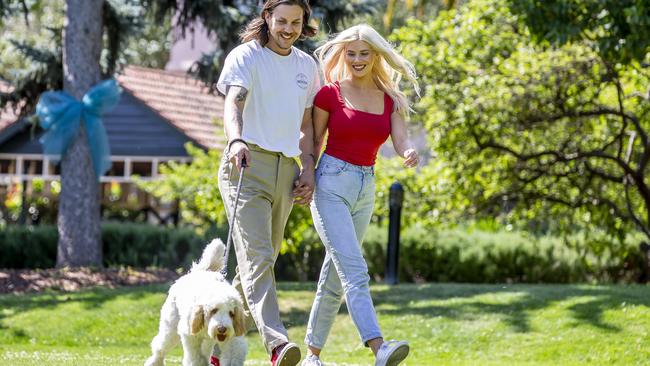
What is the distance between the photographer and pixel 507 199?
1589 centimetres

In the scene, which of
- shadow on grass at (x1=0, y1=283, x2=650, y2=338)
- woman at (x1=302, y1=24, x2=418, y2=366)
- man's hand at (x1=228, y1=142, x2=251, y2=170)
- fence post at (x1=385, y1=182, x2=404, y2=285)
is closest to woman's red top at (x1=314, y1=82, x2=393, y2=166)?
woman at (x1=302, y1=24, x2=418, y2=366)

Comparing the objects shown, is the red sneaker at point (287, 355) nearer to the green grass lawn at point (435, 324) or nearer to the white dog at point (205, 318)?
the white dog at point (205, 318)

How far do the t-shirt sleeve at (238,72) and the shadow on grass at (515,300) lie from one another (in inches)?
211

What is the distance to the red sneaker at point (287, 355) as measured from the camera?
5887 millimetres

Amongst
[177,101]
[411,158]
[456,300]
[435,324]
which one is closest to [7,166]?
[177,101]

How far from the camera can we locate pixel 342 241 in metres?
6.22

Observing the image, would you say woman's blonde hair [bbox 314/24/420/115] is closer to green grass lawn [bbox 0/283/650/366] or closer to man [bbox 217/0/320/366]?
man [bbox 217/0/320/366]

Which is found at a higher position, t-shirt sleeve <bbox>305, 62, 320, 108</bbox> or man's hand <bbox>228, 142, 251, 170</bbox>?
t-shirt sleeve <bbox>305, 62, 320, 108</bbox>

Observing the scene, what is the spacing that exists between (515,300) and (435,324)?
1146 millimetres

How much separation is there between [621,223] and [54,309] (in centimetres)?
792

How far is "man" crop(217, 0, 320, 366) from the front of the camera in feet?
19.9

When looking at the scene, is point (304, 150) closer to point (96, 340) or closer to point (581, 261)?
point (96, 340)

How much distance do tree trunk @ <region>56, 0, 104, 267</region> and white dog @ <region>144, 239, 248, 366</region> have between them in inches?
350

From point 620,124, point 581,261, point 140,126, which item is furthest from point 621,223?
point 140,126
